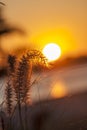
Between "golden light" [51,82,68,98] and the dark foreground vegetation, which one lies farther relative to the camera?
"golden light" [51,82,68,98]

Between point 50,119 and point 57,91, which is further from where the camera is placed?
point 57,91

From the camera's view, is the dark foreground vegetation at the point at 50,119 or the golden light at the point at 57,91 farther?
the golden light at the point at 57,91

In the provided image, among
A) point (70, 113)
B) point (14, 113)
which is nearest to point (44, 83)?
point (70, 113)

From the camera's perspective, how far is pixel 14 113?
2354mm

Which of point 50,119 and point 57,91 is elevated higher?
point 57,91

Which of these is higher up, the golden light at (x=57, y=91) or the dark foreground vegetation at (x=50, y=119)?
the golden light at (x=57, y=91)

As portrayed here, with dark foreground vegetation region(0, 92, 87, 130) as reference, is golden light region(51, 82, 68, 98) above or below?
above

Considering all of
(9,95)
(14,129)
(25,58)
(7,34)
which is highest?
(7,34)

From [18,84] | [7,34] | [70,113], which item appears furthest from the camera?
[7,34]

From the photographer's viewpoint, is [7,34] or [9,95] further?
Result: [7,34]

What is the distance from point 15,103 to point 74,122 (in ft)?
1.06

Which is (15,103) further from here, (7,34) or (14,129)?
(7,34)

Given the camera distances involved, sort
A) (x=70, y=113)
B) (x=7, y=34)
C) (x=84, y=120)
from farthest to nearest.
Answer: (x=7, y=34) < (x=70, y=113) < (x=84, y=120)

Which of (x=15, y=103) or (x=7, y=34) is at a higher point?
(x=7, y=34)
